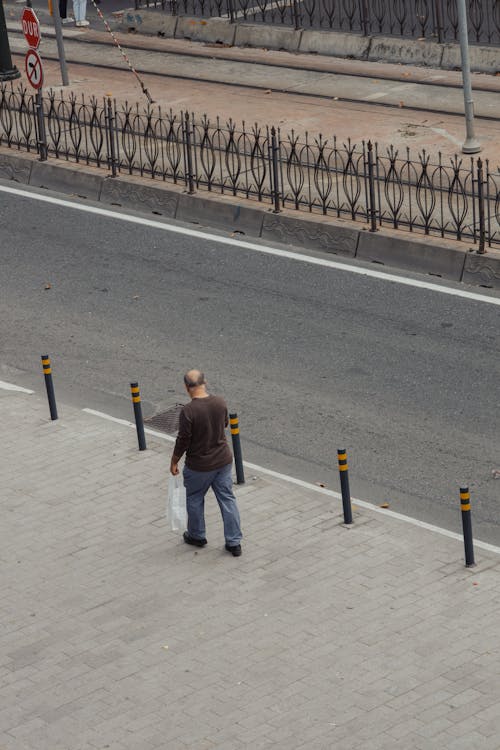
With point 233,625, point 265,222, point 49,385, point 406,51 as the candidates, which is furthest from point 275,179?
point 233,625

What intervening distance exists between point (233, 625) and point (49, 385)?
407 cm

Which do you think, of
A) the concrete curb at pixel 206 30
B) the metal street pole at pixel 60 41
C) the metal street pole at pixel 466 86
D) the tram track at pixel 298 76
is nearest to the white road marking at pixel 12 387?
the metal street pole at pixel 466 86

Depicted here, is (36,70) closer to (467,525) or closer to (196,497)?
(196,497)

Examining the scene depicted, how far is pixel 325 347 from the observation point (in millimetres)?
14922

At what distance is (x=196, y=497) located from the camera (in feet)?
37.0

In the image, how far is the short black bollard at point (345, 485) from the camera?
37.0 feet

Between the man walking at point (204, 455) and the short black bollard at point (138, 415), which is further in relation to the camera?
the short black bollard at point (138, 415)

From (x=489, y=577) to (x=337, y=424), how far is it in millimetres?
3023

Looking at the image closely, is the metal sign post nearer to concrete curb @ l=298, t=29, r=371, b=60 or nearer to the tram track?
the tram track

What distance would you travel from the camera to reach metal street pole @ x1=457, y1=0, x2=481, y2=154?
19.0 meters

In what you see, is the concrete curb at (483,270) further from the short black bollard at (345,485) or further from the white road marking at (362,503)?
the short black bollard at (345,485)

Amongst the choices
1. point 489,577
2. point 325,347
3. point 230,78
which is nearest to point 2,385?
point 325,347

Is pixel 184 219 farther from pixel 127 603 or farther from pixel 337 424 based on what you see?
pixel 127 603

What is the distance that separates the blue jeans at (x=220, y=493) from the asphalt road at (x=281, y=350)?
1530mm
